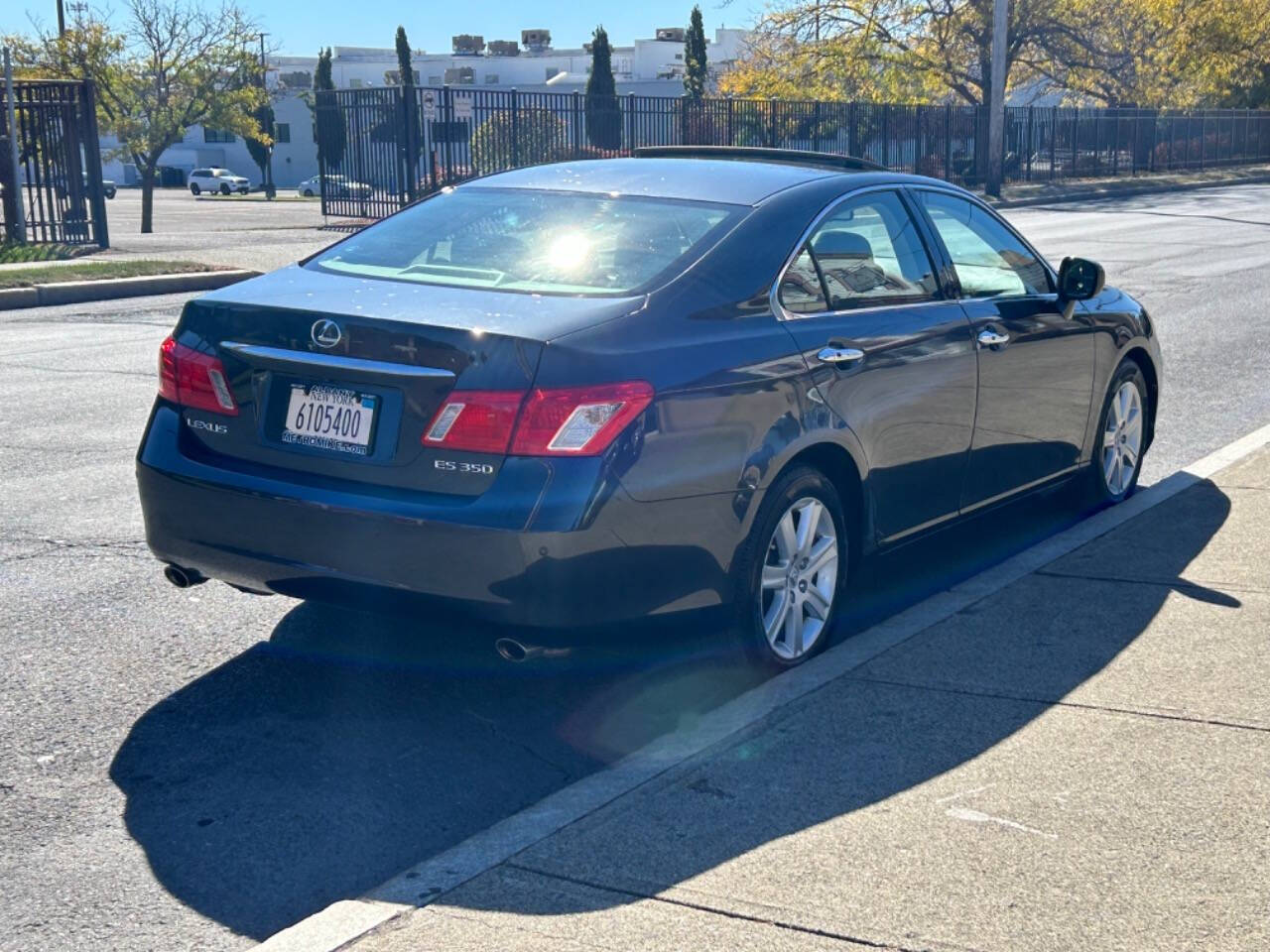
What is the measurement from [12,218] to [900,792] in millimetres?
18893

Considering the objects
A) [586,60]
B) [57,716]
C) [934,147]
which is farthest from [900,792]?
[586,60]

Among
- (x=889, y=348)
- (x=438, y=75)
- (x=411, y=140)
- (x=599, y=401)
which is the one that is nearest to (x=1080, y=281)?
(x=889, y=348)

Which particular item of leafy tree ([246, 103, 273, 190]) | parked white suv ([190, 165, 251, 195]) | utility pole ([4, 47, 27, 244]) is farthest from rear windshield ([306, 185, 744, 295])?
parked white suv ([190, 165, 251, 195])

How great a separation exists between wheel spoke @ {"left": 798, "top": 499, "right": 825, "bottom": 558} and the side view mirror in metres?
2.07

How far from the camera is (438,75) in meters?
110

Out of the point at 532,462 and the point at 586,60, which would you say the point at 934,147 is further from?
the point at 586,60

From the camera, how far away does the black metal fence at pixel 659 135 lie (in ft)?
91.1

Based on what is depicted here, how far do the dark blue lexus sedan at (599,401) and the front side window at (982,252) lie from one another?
0.13 ft

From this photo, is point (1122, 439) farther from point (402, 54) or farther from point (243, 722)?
point (402, 54)

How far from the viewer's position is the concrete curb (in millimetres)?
36003

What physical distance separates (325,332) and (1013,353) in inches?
113

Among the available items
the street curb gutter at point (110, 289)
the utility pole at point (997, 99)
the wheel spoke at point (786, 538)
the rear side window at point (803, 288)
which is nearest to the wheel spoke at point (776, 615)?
the wheel spoke at point (786, 538)

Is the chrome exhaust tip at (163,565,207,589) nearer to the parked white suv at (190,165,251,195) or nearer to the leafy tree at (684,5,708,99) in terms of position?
the leafy tree at (684,5,708,99)

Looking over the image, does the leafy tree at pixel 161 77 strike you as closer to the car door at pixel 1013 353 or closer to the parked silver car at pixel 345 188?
the parked silver car at pixel 345 188
